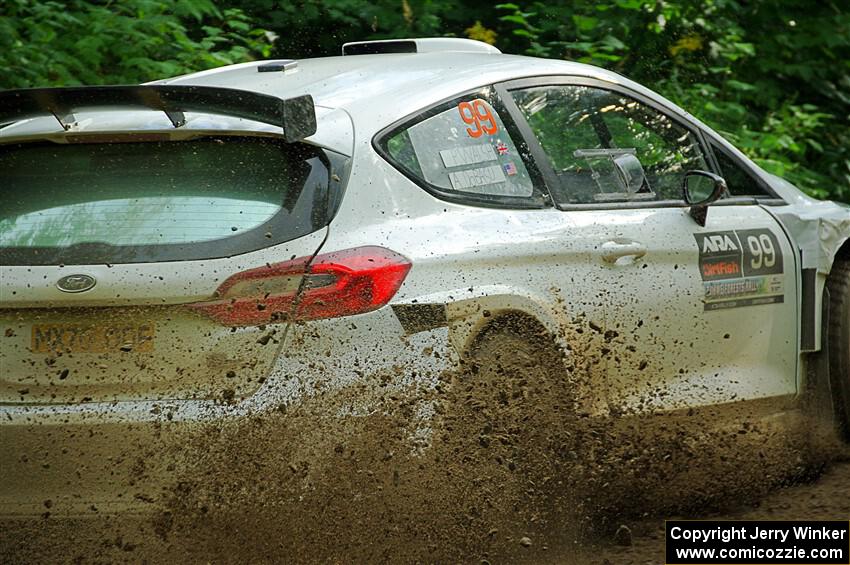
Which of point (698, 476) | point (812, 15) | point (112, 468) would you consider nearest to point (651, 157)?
point (698, 476)

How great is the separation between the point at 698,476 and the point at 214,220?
224 centimetres

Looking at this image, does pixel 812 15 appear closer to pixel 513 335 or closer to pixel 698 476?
pixel 698 476

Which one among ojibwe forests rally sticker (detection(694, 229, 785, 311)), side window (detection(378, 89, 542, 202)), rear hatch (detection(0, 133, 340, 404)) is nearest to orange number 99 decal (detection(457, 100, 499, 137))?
side window (detection(378, 89, 542, 202))

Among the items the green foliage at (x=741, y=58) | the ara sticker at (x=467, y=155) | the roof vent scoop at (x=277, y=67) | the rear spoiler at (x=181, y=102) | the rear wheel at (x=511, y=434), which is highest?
the rear spoiler at (x=181, y=102)

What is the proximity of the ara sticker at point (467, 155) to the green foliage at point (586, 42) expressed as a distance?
4065 millimetres

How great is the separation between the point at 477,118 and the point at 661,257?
0.87 metres

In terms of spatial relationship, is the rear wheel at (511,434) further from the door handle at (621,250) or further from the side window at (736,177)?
the side window at (736,177)

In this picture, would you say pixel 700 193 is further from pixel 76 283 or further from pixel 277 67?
pixel 76 283

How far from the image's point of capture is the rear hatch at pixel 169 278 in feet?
11.9

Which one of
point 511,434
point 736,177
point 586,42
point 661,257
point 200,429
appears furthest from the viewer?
point 586,42

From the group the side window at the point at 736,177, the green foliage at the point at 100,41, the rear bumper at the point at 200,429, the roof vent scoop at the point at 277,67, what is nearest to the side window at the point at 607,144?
the side window at the point at 736,177

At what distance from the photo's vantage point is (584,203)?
4.59 m

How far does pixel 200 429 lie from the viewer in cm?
361

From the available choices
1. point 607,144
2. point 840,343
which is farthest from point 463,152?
point 840,343
